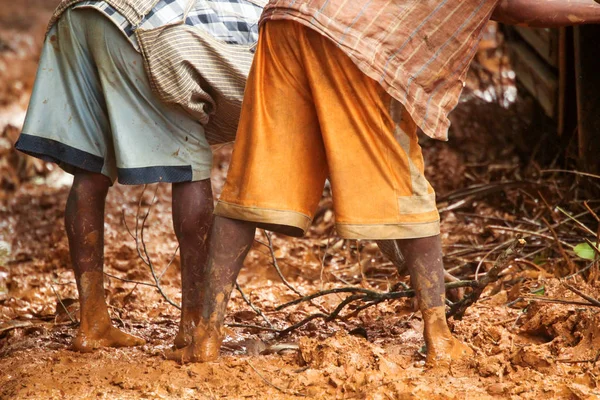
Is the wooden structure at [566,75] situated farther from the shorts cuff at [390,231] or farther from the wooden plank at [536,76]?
the shorts cuff at [390,231]

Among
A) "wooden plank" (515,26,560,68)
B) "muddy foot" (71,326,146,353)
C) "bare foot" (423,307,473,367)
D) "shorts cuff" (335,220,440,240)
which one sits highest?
"wooden plank" (515,26,560,68)

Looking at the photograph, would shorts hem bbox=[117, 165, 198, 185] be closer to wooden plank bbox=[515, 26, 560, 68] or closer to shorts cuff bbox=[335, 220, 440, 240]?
shorts cuff bbox=[335, 220, 440, 240]

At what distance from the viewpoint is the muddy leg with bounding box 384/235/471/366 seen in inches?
97.8

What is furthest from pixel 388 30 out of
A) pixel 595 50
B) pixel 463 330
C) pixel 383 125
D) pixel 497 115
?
pixel 497 115

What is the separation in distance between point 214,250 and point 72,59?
89 cm

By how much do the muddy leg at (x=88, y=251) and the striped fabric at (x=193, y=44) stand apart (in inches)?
18.5

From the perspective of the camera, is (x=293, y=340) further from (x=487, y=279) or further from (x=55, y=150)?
(x=55, y=150)

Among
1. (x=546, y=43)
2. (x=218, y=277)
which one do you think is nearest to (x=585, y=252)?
(x=218, y=277)

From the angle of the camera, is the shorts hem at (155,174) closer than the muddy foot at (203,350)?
No

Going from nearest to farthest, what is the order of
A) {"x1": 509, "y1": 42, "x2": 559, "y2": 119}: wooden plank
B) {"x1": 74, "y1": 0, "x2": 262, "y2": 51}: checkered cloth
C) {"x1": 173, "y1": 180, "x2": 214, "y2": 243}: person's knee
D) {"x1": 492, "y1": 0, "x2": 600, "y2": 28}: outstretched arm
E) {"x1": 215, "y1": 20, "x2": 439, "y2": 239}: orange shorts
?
{"x1": 492, "y1": 0, "x2": 600, "y2": 28}: outstretched arm → {"x1": 215, "y1": 20, "x2": 439, "y2": 239}: orange shorts → {"x1": 74, "y1": 0, "x2": 262, "y2": 51}: checkered cloth → {"x1": 173, "y1": 180, "x2": 214, "y2": 243}: person's knee → {"x1": 509, "y1": 42, "x2": 559, "y2": 119}: wooden plank

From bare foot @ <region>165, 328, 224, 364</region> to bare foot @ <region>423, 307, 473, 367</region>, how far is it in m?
0.67

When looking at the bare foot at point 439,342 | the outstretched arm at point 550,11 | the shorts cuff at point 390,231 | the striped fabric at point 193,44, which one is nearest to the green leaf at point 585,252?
the bare foot at point 439,342

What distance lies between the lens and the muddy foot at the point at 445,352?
8.12 ft

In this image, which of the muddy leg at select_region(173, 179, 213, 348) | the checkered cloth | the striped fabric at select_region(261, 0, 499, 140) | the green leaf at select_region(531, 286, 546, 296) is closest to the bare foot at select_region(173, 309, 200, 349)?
the muddy leg at select_region(173, 179, 213, 348)
